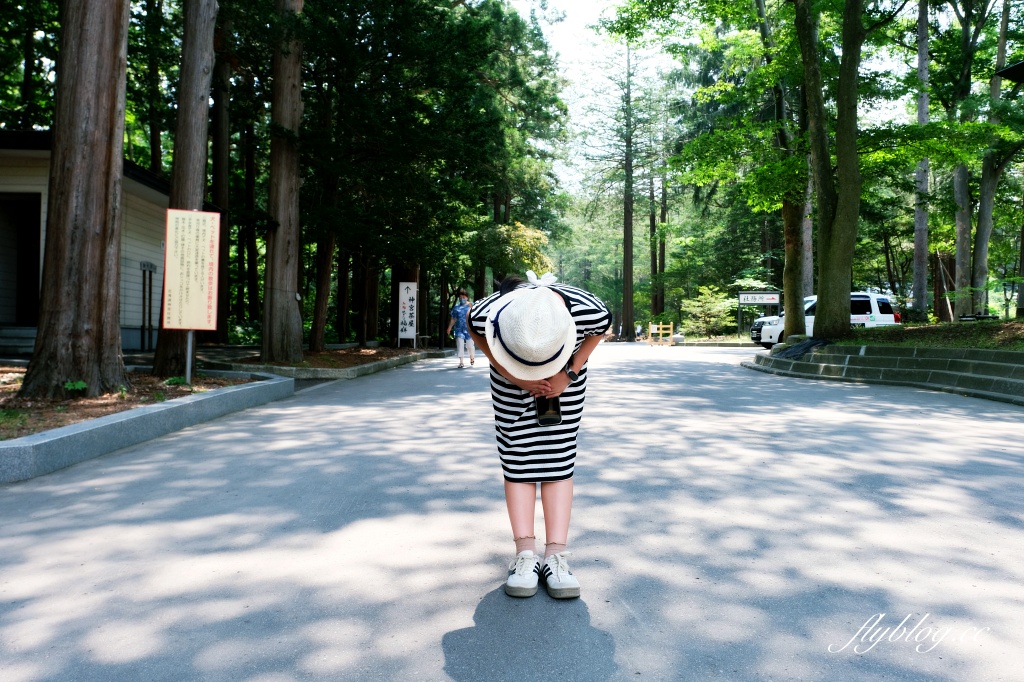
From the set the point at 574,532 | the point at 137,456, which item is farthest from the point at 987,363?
the point at 137,456

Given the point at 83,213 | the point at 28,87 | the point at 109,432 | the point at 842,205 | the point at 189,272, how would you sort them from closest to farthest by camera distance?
the point at 109,432, the point at 83,213, the point at 189,272, the point at 842,205, the point at 28,87

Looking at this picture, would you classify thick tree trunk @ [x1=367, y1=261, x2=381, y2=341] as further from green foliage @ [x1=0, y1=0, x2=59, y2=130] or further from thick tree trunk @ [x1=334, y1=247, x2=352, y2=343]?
green foliage @ [x1=0, y1=0, x2=59, y2=130]

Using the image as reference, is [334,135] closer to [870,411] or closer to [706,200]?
[870,411]

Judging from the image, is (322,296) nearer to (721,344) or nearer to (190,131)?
(190,131)

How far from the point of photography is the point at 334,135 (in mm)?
16375

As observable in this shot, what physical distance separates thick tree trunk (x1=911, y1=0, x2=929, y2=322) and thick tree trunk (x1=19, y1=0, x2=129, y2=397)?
21.5 metres

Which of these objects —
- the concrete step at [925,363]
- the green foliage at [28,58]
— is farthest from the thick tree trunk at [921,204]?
the green foliage at [28,58]

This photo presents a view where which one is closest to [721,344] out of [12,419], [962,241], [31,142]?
[962,241]

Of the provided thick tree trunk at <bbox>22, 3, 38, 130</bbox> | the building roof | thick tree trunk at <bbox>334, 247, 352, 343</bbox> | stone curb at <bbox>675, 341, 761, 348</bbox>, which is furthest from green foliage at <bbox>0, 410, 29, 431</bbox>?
stone curb at <bbox>675, 341, 761, 348</bbox>

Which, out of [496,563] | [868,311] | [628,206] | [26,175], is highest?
[628,206]

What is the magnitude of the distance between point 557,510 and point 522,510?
0.16 m

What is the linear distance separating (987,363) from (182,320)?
1203cm

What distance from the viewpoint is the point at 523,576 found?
3.49m

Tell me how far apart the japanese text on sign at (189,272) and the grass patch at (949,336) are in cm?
1212
